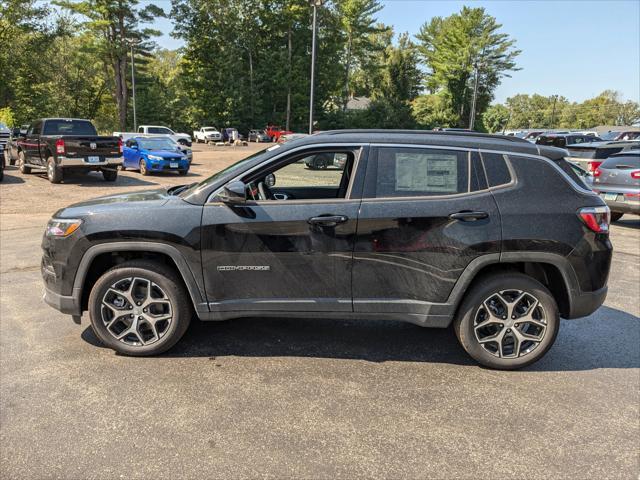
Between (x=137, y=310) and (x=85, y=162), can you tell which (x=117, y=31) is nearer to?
(x=85, y=162)

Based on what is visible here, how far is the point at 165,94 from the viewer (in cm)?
5922

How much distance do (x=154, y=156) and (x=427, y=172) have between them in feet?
55.9

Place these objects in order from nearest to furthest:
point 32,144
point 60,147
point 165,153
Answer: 1. point 60,147
2. point 32,144
3. point 165,153

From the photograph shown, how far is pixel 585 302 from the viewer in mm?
3732

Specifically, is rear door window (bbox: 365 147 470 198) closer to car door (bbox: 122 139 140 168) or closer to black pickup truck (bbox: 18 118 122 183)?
black pickup truck (bbox: 18 118 122 183)

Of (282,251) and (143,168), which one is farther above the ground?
(143,168)

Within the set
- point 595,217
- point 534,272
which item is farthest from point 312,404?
point 595,217

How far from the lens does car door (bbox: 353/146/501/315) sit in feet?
11.8

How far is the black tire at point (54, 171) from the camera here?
49.6 feet

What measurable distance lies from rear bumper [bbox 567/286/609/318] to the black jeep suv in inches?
0.4

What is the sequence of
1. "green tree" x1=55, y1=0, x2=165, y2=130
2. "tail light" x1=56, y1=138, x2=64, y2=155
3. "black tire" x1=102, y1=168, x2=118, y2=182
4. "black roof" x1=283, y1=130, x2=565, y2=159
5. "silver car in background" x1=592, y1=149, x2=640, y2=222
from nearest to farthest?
"black roof" x1=283, y1=130, x2=565, y2=159 < "silver car in background" x1=592, y1=149, x2=640, y2=222 < "tail light" x1=56, y1=138, x2=64, y2=155 < "black tire" x1=102, y1=168, x2=118, y2=182 < "green tree" x1=55, y1=0, x2=165, y2=130

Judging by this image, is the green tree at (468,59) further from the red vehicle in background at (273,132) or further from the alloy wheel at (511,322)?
the alloy wheel at (511,322)

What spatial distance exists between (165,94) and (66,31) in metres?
12.4

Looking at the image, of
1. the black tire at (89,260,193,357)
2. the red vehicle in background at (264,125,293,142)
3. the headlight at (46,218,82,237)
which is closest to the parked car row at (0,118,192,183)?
the headlight at (46,218,82,237)
